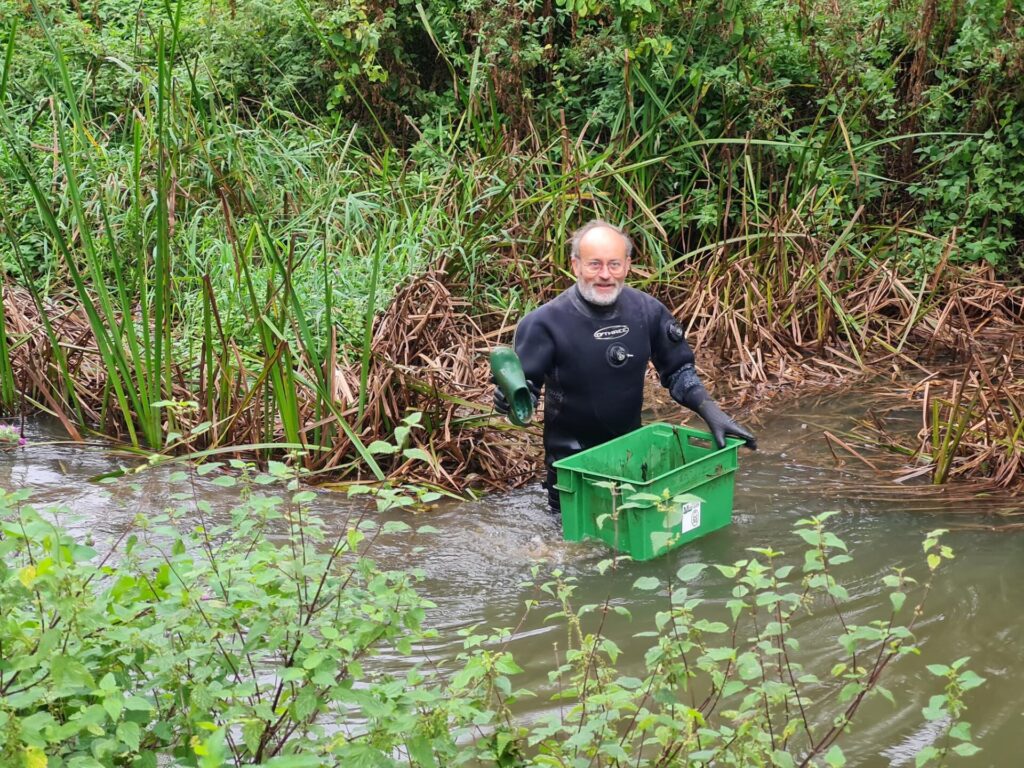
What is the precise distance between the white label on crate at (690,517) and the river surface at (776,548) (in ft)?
0.54

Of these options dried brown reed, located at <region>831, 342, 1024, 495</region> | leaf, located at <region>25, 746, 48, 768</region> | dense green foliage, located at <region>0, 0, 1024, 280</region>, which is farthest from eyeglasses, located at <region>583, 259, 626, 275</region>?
leaf, located at <region>25, 746, 48, 768</region>

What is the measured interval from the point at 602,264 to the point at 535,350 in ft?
1.45

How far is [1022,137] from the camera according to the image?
8422 mm

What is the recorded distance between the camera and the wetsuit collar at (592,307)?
16.4 ft

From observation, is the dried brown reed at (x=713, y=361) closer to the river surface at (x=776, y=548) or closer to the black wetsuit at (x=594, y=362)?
the river surface at (x=776, y=548)

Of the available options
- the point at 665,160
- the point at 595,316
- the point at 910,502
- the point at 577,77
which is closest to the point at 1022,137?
the point at 665,160

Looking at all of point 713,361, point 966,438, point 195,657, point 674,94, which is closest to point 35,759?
point 195,657

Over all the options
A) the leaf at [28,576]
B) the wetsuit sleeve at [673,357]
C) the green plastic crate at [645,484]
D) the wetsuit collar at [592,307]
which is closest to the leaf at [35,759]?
the leaf at [28,576]

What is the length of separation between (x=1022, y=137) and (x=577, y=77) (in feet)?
10.2

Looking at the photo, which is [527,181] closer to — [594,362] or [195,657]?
[594,362]

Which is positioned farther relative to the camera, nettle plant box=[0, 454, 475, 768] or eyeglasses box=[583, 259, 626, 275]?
eyeglasses box=[583, 259, 626, 275]

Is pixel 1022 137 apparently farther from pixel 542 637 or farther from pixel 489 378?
pixel 542 637

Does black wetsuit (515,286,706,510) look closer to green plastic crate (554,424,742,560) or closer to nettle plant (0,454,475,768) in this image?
green plastic crate (554,424,742,560)

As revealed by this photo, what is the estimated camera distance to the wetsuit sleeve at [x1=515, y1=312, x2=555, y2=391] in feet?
16.3
